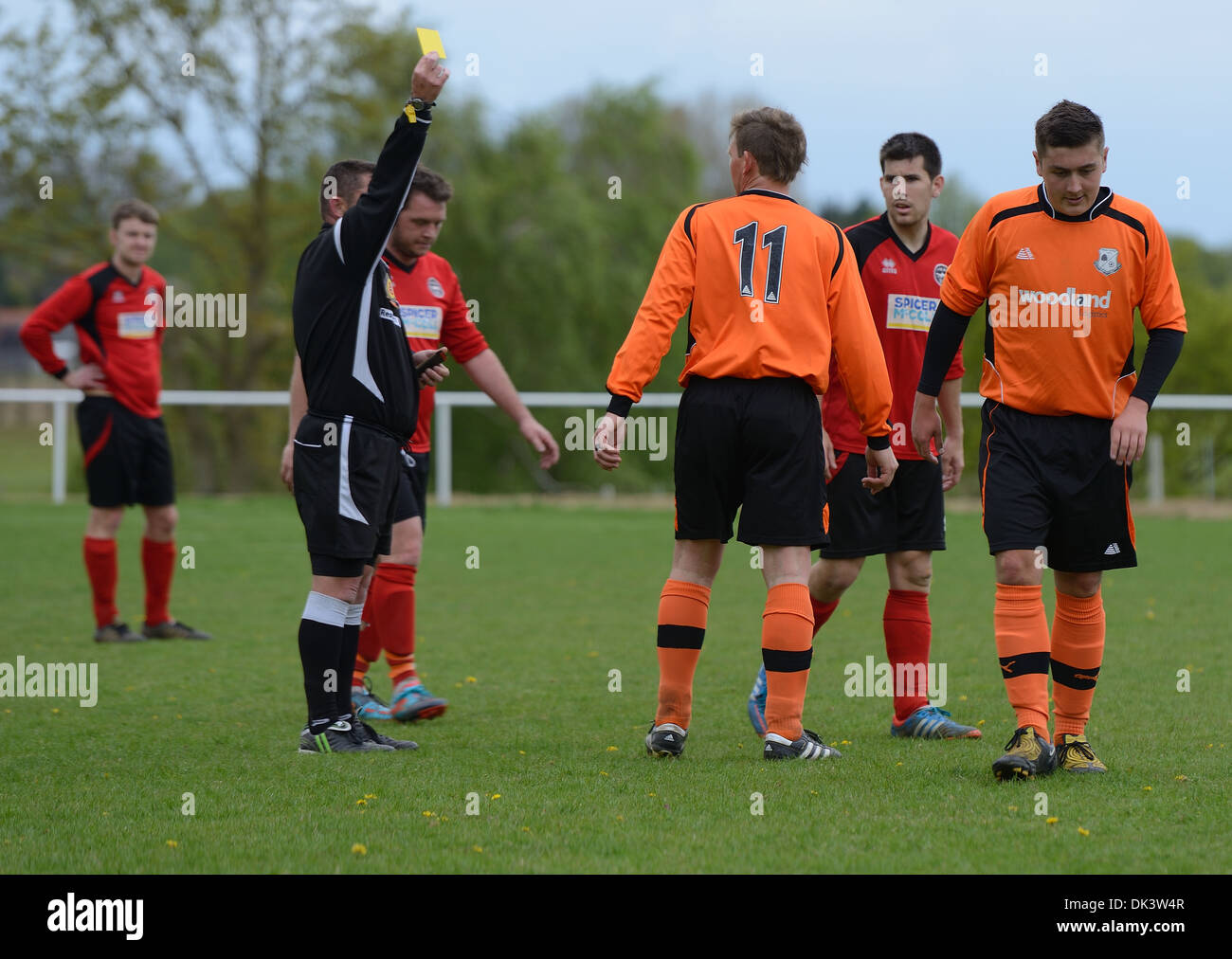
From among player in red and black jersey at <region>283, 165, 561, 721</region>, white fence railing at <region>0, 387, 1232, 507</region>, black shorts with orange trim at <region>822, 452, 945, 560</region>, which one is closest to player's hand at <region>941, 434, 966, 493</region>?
black shorts with orange trim at <region>822, 452, 945, 560</region>

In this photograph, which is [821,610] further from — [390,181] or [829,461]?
[390,181]

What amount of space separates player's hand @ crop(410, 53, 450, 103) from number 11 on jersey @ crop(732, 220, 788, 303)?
1160 millimetres

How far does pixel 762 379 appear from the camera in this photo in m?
5.02

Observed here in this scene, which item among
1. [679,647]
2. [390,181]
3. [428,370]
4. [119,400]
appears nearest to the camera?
[390,181]

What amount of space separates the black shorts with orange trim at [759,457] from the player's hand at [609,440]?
Answer: 14.0 inches

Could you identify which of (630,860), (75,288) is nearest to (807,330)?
(630,860)

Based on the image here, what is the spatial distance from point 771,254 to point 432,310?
2.00m

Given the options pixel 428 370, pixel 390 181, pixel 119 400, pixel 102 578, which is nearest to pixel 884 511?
pixel 428 370

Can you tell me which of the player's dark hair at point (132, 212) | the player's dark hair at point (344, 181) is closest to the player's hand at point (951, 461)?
the player's dark hair at point (344, 181)

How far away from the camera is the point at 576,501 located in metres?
19.3

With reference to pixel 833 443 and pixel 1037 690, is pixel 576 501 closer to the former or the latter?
pixel 833 443

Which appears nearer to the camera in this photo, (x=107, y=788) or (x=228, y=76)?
(x=107, y=788)

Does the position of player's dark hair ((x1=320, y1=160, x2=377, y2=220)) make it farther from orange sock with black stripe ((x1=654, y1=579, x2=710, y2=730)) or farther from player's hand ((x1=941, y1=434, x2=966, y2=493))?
player's hand ((x1=941, y1=434, x2=966, y2=493))

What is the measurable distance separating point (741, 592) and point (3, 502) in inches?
444
